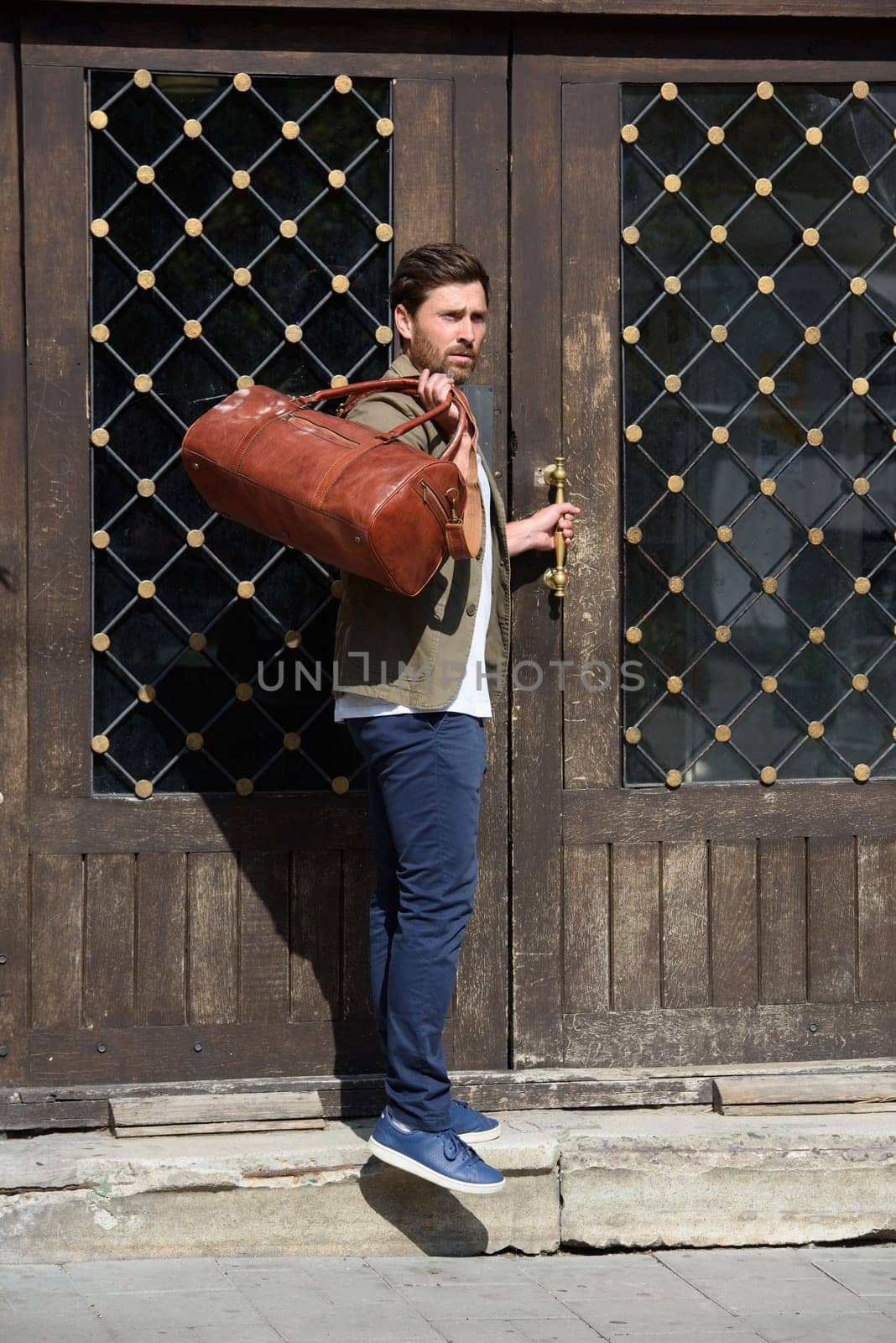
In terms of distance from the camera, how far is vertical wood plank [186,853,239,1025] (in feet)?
14.0

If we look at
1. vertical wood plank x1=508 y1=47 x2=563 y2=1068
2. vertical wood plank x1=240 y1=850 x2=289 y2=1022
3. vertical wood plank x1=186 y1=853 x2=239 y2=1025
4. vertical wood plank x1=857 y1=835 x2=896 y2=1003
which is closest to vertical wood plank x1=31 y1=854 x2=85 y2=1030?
vertical wood plank x1=186 y1=853 x2=239 y2=1025

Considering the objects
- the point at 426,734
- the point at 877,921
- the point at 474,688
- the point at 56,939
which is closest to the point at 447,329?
the point at 474,688

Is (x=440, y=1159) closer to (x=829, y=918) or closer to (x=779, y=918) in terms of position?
(x=779, y=918)

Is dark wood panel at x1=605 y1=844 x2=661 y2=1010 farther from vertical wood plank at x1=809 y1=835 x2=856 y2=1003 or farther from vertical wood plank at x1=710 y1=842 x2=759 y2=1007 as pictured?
vertical wood plank at x1=809 y1=835 x2=856 y2=1003

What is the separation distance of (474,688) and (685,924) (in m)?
1.09

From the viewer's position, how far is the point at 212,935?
4.26m

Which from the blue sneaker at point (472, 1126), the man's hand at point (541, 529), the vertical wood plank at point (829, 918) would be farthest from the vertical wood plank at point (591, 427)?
the blue sneaker at point (472, 1126)

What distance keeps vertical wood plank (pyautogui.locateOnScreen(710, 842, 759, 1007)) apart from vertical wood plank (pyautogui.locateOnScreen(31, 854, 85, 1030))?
5.30 feet

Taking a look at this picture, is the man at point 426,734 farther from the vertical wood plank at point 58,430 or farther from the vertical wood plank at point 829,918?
the vertical wood plank at point 829,918

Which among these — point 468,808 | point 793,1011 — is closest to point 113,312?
point 468,808

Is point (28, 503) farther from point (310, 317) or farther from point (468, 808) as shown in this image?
point (468, 808)

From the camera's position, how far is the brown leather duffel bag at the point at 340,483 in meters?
3.40

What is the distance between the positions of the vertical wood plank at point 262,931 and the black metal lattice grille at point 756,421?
0.97 m

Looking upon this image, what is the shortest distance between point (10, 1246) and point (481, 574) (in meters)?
1.83
